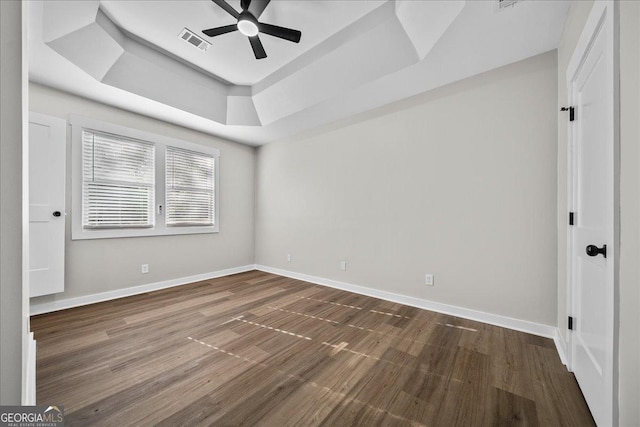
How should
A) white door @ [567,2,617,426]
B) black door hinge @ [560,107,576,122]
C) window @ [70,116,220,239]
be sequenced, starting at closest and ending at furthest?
1. white door @ [567,2,617,426]
2. black door hinge @ [560,107,576,122]
3. window @ [70,116,220,239]

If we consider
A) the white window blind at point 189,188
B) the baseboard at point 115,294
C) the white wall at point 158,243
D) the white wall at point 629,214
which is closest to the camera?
the white wall at point 629,214

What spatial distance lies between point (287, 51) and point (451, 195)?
246 cm

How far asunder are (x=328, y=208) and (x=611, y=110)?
296 cm

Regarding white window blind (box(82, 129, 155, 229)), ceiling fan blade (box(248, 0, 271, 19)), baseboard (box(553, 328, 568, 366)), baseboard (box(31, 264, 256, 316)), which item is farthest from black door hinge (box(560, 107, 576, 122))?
baseboard (box(31, 264, 256, 316))

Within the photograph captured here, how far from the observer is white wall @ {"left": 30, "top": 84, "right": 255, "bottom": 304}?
2.82 metres

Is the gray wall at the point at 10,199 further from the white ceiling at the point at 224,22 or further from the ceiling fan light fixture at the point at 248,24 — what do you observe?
the white ceiling at the point at 224,22

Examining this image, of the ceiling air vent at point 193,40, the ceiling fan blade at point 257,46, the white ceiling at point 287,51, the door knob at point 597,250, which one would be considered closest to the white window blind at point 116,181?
the white ceiling at point 287,51

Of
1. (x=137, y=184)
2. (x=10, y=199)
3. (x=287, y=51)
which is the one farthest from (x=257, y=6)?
(x=137, y=184)

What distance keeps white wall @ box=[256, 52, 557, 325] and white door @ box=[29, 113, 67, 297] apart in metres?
3.00

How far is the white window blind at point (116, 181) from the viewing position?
117 inches

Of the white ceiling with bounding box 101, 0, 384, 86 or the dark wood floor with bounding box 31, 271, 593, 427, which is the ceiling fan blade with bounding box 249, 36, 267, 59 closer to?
the white ceiling with bounding box 101, 0, 384, 86

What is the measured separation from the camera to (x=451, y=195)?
266 centimetres

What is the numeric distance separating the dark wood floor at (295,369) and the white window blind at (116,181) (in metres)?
1.16

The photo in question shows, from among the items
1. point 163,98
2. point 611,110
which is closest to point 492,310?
point 611,110
